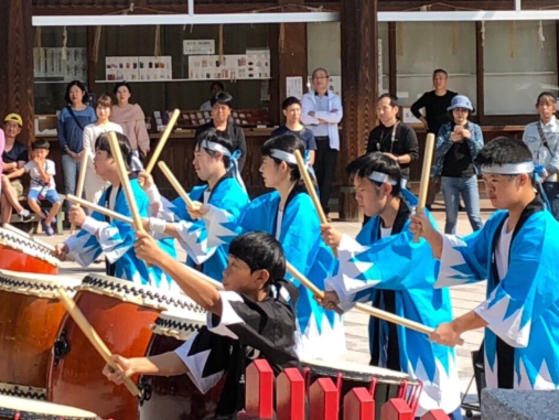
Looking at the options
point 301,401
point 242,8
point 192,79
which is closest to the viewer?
point 301,401

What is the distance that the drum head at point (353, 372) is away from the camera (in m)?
3.75

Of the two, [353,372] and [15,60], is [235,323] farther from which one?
[15,60]

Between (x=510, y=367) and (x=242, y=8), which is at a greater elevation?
(x=242, y=8)

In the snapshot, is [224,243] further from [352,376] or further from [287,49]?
[287,49]

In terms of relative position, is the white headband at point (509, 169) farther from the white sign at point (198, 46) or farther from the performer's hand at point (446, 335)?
the white sign at point (198, 46)

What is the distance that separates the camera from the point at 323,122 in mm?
11680

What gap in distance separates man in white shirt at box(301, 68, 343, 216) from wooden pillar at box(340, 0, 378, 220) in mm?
218

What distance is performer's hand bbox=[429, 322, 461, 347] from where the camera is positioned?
4043mm

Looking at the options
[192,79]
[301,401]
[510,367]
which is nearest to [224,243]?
[510,367]

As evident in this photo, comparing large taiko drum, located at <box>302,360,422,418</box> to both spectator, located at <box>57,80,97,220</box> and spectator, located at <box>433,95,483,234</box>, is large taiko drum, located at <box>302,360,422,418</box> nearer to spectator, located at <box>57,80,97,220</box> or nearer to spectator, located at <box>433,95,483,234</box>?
spectator, located at <box>433,95,483,234</box>

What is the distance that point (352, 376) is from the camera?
12.4ft

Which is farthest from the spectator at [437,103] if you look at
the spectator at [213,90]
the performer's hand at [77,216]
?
the performer's hand at [77,216]

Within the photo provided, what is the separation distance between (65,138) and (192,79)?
2.20m

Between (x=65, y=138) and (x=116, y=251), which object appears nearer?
(x=116, y=251)
